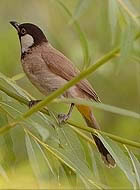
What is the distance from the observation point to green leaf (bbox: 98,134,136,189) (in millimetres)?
2068

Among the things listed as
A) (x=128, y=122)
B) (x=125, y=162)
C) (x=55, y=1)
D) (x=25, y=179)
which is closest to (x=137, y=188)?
(x=125, y=162)

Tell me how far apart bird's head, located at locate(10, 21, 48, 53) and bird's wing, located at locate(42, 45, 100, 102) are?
0.31 feet

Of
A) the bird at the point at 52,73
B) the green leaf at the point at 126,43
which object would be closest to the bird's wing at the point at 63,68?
the bird at the point at 52,73

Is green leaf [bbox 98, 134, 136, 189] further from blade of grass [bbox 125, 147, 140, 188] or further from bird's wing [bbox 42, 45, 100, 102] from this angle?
bird's wing [bbox 42, 45, 100, 102]

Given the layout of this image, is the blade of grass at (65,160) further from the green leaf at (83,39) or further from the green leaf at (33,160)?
the green leaf at (83,39)

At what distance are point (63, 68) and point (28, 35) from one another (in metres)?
0.40

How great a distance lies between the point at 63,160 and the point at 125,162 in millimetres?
188

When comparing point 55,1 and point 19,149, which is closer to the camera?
point 55,1

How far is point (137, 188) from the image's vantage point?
2.12 m

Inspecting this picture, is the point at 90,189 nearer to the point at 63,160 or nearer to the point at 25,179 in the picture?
the point at 63,160

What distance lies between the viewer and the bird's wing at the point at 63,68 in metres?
2.89

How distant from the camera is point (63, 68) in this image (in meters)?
2.98

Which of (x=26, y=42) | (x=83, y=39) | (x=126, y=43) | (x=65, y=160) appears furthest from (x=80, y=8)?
(x=26, y=42)

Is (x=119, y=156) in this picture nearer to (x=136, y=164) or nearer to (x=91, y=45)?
(x=136, y=164)
